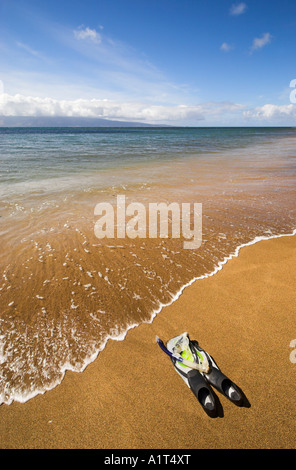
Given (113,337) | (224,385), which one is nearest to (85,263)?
(113,337)

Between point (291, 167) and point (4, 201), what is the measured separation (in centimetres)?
1699

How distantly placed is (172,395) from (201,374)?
41cm

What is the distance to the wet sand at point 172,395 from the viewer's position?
88.0 inches

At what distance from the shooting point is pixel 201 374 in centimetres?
259

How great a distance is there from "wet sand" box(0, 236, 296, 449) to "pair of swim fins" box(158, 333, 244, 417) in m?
0.12

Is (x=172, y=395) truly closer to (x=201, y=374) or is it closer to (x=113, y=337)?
(x=201, y=374)

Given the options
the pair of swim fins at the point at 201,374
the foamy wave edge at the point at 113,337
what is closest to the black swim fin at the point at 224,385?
the pair of swim fins at the point at 201,374

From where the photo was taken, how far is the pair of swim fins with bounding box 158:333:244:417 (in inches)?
94.6

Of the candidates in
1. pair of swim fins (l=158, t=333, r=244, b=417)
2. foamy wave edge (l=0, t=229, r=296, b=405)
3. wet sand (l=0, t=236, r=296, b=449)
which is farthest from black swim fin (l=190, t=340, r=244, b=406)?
foamy wave edge (l=0, t=229, r=296, b=405)

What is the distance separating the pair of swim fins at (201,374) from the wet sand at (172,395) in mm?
124

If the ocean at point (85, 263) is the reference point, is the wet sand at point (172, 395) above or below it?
below

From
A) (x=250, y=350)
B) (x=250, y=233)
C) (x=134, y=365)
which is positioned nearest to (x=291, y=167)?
(x=250, y=233)

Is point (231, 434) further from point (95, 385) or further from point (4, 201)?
point (4, 201)

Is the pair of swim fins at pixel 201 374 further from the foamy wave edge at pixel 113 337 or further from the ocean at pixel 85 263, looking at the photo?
the ocean at pixel 85 263
